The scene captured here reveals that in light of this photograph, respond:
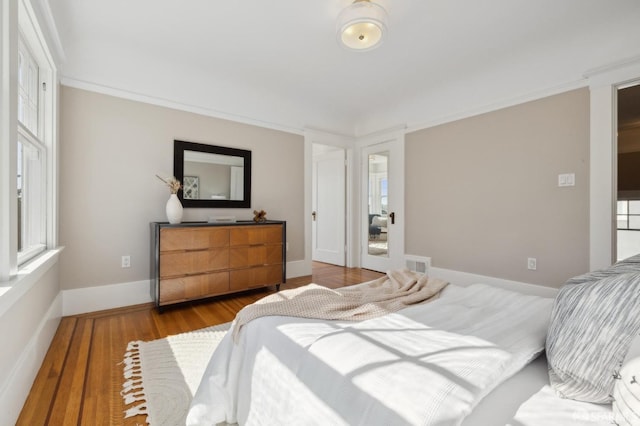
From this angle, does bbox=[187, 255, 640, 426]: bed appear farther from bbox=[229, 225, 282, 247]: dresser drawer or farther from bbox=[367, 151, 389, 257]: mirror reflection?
bbox=[367, 151, 389, 257]: mirror reflection

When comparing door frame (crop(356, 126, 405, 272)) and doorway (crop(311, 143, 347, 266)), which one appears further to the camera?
doorway (crop(311, 143, 347, 266))

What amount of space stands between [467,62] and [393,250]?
260 cm

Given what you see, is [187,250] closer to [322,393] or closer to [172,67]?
[172,67]

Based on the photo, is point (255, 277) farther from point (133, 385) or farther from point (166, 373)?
point (133, 385)

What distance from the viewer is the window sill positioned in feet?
4.15

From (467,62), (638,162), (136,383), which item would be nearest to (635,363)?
(136,383)

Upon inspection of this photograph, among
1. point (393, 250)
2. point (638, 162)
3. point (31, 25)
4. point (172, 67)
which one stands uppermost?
point (172, 67)

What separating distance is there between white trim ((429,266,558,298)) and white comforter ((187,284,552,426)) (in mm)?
2029

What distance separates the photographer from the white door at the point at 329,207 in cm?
520

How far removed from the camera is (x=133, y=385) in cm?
170

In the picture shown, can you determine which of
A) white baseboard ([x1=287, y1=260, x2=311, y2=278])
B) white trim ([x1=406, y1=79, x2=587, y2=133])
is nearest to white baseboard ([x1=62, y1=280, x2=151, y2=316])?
white baseboard ([x1=287, y1=260, x2=311, y2=278])

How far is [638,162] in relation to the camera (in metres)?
5.03

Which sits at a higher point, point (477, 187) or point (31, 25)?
point (31, 25)

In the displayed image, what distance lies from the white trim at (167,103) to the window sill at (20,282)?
67.6 inches
